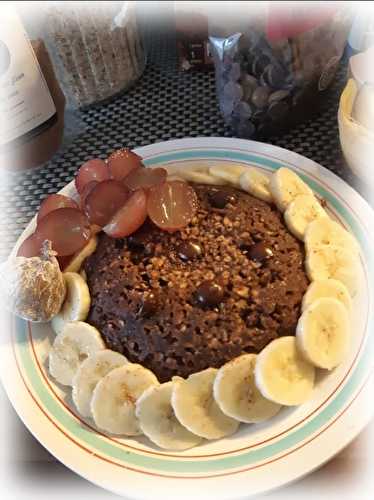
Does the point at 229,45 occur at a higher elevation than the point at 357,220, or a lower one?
higher

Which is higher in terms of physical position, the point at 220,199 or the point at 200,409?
the point at 220,199

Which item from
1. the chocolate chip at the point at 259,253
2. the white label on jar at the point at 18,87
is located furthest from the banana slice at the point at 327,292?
the white label on jar at the point at 18,87

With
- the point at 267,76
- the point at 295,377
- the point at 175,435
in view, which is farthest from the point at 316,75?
the point at 175,435

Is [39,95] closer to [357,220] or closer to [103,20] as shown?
[103,20]

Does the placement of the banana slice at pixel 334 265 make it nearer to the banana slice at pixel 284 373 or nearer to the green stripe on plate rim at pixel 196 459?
the green stripe on plate rim at pixel 196 459

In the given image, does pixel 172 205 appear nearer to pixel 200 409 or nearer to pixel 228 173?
pixel 228 173

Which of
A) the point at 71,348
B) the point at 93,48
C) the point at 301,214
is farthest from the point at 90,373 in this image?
the point at 93,48

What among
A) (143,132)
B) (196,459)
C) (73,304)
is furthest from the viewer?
(143,132)

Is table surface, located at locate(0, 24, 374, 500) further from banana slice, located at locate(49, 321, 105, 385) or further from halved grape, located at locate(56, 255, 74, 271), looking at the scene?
halved grape, located at locate(56, 255, 74, 271)
